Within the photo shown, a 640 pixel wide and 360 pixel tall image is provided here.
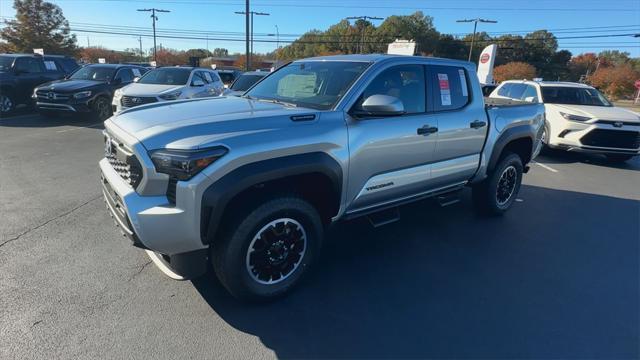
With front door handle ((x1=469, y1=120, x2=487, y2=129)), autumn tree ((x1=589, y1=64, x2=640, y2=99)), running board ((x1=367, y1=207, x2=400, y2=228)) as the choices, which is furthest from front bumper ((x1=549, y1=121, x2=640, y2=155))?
autumn tree ((x1=589, y1=64, x2=640, y2=99))

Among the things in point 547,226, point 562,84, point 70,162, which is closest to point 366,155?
point 547,226

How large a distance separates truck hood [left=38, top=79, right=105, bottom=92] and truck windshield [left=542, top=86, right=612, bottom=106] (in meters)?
12.3

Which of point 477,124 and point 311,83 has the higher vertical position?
point 311,83

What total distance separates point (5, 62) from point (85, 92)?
340 centimetres

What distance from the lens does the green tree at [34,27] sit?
45.3 metres

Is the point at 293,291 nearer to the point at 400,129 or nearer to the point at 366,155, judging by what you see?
the point at 366,155

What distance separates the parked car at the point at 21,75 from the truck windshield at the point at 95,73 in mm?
1310

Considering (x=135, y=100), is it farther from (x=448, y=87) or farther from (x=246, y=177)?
(x=246, y=177)

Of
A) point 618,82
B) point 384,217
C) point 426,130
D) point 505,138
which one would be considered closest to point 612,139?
Answer: point 505,138

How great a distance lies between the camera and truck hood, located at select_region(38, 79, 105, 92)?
10.4 m

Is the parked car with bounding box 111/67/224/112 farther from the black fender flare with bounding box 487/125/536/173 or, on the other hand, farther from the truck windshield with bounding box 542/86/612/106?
the truck windshield with bounding box 542/86/612/106

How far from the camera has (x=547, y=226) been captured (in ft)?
15.8

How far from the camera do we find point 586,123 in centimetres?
823

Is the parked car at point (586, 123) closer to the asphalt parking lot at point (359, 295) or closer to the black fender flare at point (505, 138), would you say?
the black fender flare at point (505, 138)
